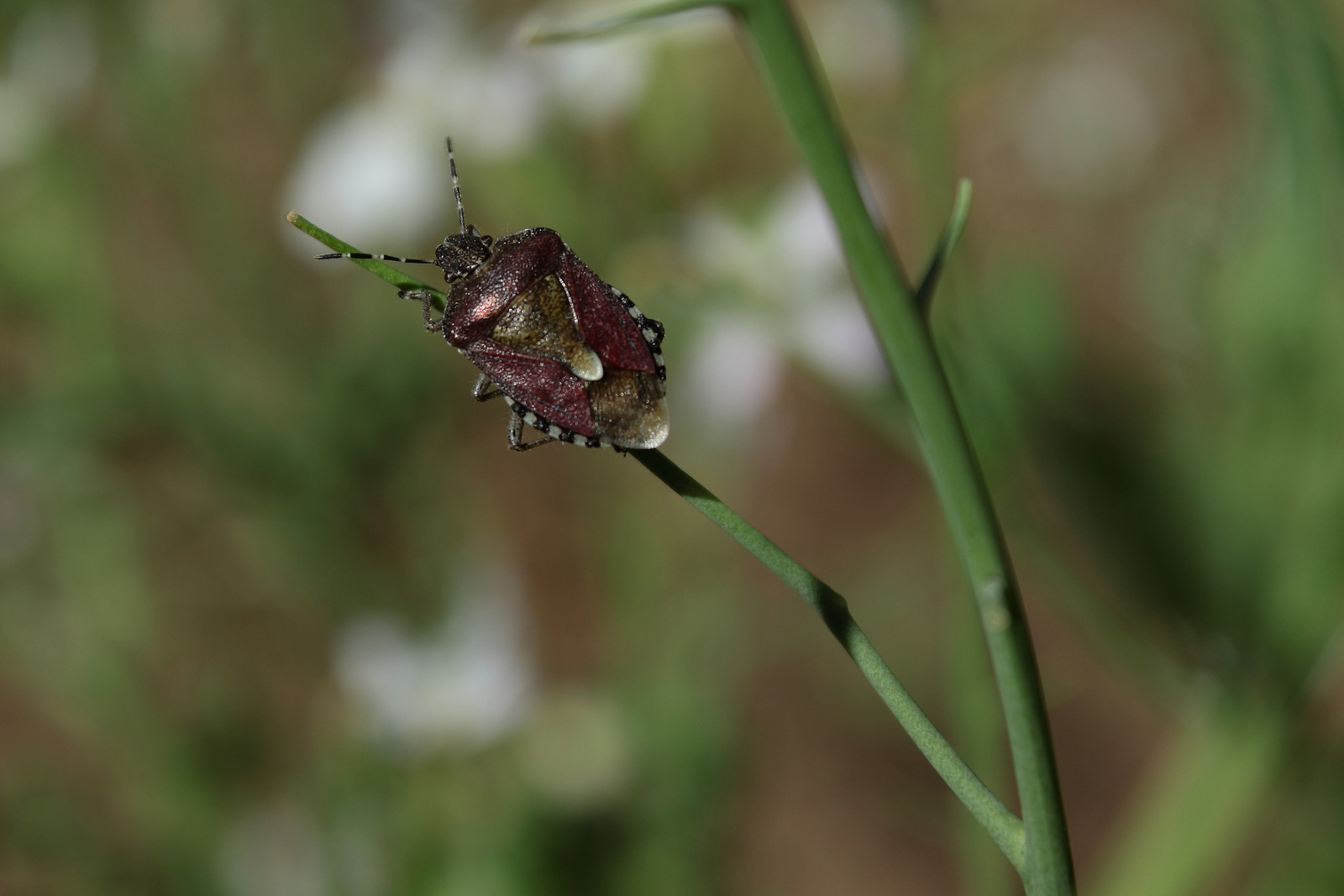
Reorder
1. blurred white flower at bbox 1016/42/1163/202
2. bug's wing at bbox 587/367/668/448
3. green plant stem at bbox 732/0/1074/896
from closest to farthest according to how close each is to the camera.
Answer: green plant stem at bbox 732/0/1074/896 < bug's wing at bbox 587/367/668/448 < blurred white flower at bbox 1016/42/1163/202

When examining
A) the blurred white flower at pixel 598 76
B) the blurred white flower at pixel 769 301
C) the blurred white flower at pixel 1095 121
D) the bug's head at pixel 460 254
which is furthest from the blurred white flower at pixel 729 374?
the blurred white flower at pixel 1095 121

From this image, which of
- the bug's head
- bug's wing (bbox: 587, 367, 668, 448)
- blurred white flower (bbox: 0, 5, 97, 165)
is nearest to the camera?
bug's wing (bbox: 587, 367, 668, 448)

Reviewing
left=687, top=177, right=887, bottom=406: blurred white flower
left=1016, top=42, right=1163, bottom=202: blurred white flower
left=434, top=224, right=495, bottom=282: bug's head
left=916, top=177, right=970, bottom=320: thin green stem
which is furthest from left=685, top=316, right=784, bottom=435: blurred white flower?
left=1016, top=42, right=1163, bottom=202: blurred white flower

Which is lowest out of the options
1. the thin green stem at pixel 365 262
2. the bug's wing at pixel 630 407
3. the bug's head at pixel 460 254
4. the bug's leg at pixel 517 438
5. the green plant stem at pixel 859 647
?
the green plant stem at pixel 859 647

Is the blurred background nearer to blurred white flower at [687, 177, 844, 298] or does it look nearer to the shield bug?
blurred white flower at [687, 177, 844, 298]

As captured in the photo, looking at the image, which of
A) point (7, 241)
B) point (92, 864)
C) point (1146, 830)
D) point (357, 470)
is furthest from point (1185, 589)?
point (7, 241)

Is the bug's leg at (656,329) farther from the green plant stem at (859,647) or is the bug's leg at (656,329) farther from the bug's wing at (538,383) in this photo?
the green plant stem at (859,647)
